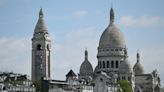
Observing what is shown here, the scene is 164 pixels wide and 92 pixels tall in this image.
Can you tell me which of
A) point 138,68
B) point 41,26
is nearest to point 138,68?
point 138,68

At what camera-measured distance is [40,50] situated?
151 metres

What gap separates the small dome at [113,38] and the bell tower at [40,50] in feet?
49.2

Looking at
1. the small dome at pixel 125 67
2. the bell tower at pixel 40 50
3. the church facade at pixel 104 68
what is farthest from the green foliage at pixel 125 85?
the bell tower at pixel 40 50

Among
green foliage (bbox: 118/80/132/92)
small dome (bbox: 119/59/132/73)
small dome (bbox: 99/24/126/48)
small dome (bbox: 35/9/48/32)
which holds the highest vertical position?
small dome (bbox: 35/9/48/32)

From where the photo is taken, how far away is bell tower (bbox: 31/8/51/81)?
150 meters

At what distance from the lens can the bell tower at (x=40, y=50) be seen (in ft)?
492

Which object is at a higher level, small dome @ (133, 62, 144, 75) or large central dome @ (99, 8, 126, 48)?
large central dome @ (99, 8, 126, 48)

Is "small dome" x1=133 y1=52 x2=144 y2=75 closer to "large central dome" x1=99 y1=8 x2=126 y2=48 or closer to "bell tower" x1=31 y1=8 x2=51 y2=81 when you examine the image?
"large central dome" x1=99 y1=8 x2=126 y2=48

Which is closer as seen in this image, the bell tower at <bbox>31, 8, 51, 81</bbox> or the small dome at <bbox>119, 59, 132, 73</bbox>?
the bell tower at <bbox>31, 8, 51, 81</bbox>

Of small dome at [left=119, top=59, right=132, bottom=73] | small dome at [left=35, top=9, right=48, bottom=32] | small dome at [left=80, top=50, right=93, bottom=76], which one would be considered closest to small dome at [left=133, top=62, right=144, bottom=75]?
small dome at [left=80, top=50, right=93, bottom=76]

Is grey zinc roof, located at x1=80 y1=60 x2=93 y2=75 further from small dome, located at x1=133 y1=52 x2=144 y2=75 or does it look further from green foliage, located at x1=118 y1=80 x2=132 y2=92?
green foliage, located at x1=118 y1=80 x2=132 y2=92

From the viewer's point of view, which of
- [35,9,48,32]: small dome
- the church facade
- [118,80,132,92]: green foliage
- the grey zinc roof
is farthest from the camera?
the grey zinc roof

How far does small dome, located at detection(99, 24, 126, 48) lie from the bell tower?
1501 cm

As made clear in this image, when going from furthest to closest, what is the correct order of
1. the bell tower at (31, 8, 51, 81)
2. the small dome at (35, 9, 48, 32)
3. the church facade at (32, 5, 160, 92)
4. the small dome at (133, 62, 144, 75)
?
1. the small dome at (133, 62, 144, 75)
2. the small dome at (35, 9, 48, 32)
3. the bell tower at (31, 8, 51, 81)
4. the church facade at (32, 5, 160, 92)
